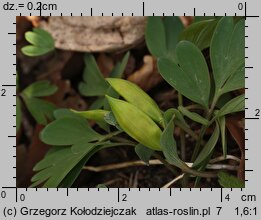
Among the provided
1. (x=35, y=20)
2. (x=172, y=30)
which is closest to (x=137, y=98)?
(x=172, y=30)

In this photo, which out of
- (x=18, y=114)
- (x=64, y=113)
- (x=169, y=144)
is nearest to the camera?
(x=169, y=144)

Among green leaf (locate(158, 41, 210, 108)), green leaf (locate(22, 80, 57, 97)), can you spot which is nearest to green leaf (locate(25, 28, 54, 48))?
green leaf (locate(22, 80, 57, 97))

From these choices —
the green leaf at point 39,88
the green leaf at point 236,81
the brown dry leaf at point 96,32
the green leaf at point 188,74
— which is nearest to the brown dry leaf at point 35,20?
the brown dry leaf at point 96,32

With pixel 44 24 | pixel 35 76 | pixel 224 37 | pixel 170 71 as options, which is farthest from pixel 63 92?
pixel 224 37

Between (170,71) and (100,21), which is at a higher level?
(100,21)

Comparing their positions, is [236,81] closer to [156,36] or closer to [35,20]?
[156,36]

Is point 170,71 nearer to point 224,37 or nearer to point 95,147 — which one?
point 224,37

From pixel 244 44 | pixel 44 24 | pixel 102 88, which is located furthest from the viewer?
pixel 44 24
